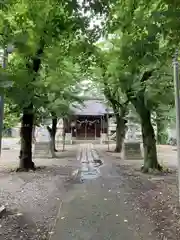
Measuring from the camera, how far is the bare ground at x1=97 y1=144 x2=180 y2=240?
589cm

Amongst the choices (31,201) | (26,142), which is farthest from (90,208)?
(26,142)

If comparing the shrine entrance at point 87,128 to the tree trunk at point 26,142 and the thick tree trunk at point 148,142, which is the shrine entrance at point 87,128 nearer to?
the tree trunk at point 26,142

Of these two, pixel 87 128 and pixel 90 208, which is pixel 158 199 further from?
pixel 87 128

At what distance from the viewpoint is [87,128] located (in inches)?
2004

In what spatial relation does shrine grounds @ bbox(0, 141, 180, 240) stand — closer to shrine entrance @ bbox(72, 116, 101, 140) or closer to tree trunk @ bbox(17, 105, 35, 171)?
tree trunk @ bbox(17, 105, 35, 171)

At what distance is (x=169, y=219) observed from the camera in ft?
21.0

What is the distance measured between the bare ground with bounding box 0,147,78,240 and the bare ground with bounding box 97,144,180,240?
6.63 feet

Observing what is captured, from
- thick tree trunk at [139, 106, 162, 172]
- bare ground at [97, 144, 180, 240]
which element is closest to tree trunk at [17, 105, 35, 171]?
bare ground at [97, 144, 180, 240]

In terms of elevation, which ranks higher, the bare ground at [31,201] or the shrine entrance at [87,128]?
the shrine entrance at [87,128]

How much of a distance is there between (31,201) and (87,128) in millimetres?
42670

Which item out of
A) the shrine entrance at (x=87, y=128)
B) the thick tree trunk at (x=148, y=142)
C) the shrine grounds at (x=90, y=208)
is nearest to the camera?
the shrine grounds at (x=90, y=208)

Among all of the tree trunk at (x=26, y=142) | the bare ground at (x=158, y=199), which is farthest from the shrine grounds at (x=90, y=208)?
the tree trunk at (x=26, y=142)

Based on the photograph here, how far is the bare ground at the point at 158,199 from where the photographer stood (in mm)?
5895

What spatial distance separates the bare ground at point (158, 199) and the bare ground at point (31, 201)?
2.02 meters
